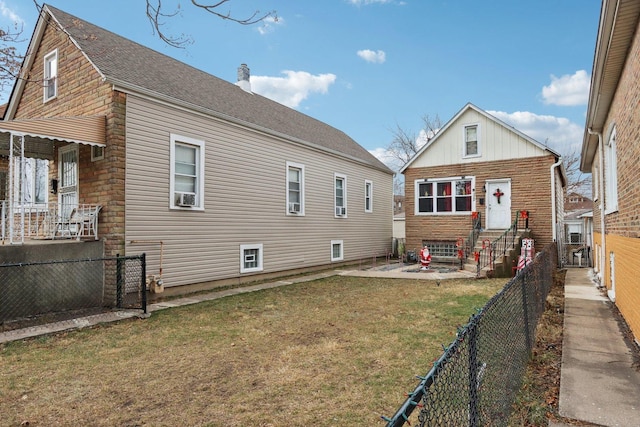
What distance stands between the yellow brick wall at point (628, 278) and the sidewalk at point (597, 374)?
0.25 m

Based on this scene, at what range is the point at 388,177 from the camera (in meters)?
20.8

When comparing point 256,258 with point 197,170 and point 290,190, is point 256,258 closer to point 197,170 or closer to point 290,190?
point 290,190

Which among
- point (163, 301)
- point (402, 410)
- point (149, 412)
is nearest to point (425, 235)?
point (163, 301)

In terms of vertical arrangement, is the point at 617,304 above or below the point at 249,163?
below

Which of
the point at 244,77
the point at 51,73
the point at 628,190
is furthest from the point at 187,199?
the point at 628,190

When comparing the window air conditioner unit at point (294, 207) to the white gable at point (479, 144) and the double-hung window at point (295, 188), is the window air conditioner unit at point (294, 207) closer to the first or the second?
the double-hung window at point (295, 188)

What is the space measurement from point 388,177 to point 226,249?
1205cm

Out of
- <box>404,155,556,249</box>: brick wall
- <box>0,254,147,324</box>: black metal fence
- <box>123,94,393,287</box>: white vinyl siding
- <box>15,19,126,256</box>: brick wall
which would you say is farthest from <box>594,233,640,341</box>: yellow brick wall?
<box>15,19,126,256</box>: brick wall

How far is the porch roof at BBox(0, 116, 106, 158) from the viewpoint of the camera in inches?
281

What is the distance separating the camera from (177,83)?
10.9m

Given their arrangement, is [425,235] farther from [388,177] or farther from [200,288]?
[200,288]

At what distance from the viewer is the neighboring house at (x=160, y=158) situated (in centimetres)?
848

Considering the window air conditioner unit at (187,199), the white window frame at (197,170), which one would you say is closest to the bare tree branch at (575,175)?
the white window frame at (197,170)

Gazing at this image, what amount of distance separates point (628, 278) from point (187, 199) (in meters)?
9.21
